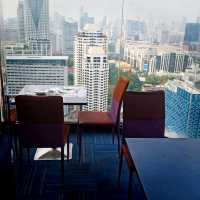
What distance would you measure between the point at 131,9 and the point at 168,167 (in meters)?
2.17

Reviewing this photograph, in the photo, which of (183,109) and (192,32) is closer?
(192,32)

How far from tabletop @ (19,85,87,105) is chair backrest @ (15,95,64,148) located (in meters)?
0.43

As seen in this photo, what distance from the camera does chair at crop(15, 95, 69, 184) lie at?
5.98 ft

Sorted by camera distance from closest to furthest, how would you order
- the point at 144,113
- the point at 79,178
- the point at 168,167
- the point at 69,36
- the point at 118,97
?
the point at 168,167, the point at 144,113, the point at 79,178, the point at 118,97, the point at 69,36

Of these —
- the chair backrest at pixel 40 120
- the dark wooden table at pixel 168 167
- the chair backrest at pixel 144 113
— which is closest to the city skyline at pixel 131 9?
the chair backrest at pixel 144 113

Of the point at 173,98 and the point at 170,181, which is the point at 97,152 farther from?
the point at 170,181

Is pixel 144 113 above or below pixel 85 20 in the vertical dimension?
below

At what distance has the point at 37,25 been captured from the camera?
2.95 meters

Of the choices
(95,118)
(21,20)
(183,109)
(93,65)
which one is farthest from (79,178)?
(21,20)

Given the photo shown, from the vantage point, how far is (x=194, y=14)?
2.84m

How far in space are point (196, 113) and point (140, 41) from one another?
3.71 feet

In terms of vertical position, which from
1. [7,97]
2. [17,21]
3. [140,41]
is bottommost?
[7,97]

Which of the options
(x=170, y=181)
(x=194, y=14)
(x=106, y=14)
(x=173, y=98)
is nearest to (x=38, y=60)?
(x=106, y=14)

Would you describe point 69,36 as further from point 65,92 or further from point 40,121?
point 40,121
